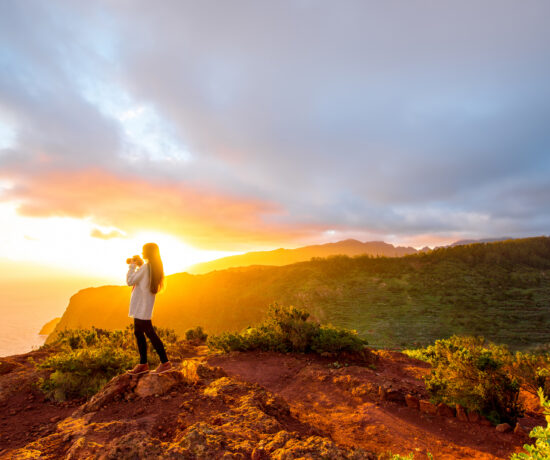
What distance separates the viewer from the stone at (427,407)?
4670 mm

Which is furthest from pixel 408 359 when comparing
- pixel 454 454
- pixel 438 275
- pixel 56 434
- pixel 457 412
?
pixel 438 275

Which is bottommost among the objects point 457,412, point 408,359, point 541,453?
point 408,359

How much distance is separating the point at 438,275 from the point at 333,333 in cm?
1830

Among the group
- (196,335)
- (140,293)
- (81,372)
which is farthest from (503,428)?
(196,335)

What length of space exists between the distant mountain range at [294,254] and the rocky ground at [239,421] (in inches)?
3318

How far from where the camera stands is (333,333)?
819cm

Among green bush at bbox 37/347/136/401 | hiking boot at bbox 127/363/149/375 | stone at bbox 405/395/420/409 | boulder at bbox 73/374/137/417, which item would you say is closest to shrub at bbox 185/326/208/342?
green bush at bbox 37/347/136/401

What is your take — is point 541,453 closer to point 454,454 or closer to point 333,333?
point 454,454

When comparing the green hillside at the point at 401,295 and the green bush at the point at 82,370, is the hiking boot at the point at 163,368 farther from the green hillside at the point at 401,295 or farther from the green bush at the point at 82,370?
the green hillside at the point at 401,295

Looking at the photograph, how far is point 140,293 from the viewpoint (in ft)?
15.7

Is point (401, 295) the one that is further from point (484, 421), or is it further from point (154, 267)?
point (154, 267)

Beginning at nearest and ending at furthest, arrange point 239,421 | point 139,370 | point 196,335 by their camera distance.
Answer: point 239,421 → point 139,370 → point 196,335

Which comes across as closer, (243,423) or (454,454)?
(243,423)

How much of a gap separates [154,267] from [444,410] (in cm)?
530
